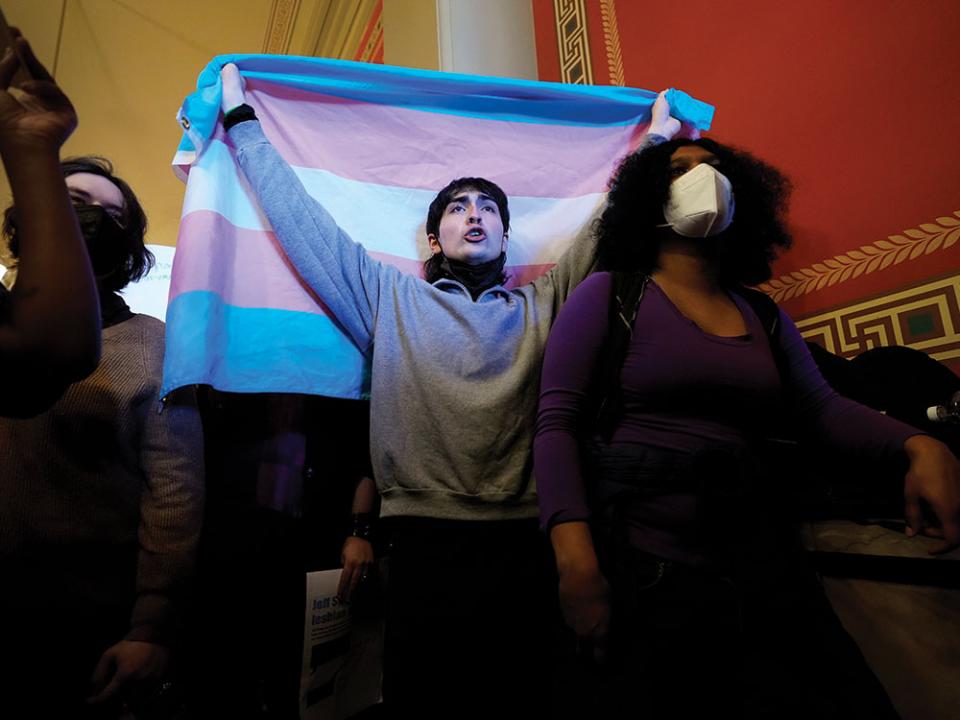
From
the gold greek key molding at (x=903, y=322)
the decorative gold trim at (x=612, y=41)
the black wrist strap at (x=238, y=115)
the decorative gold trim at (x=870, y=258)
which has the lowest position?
the gold greek key molding at (x=903, y=322)

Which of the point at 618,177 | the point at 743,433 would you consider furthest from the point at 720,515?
the point at 618,177

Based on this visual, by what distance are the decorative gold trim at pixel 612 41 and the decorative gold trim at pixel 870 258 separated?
1.00 meters

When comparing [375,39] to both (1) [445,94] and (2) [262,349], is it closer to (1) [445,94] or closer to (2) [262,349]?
(1) [445,94]

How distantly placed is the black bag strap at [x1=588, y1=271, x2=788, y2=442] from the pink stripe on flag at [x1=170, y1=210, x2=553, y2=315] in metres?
0.71

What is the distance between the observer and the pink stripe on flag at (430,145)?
4.96ft

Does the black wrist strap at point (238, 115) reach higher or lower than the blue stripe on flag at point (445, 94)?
lower

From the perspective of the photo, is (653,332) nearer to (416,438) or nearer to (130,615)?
(416,438)

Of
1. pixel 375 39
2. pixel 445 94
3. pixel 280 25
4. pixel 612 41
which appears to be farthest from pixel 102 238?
pixel 280 25

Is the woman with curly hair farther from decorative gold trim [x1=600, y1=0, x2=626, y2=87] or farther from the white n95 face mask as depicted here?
decorative gold trim [x1=600, y1=0, x2=626, y2=87]

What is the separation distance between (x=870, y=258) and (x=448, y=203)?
1.02m

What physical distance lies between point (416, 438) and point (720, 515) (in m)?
0.56

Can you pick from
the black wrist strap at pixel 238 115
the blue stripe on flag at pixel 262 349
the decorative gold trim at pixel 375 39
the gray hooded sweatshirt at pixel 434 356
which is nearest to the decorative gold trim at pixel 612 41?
the gray hooded sweatshirt at pixel 434 356

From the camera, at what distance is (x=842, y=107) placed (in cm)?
137

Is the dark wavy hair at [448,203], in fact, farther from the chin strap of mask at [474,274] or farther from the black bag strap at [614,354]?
the black bag strap at [614,354]
